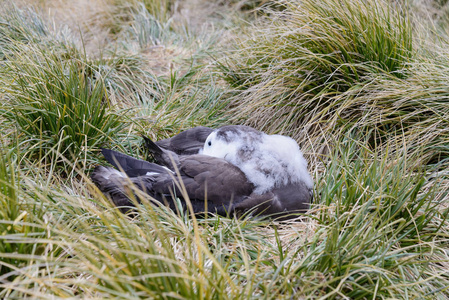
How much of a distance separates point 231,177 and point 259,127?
1.15 metres

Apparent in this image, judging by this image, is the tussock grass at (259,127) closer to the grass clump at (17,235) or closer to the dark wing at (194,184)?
the grass clump at (17,235)

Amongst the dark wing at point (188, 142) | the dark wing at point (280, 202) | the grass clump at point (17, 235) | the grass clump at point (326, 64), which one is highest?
the grass clump at point (326, 64)

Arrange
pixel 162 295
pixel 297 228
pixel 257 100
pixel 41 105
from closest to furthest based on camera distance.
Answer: pixel 162 295 < pixel 297 228 < pixel 41 105 < pixel 257 100

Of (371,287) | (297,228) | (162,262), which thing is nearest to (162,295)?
(162,262)

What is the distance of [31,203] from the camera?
1.99 meters

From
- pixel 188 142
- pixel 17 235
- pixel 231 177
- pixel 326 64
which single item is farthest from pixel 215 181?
pixel 326 64

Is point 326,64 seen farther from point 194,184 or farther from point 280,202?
point 194,184

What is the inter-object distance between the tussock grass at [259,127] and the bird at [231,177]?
0.12 m

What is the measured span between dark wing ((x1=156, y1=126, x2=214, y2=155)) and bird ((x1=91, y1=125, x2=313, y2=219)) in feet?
0.84

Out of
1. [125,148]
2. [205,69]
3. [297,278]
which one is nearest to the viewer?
[297,278]

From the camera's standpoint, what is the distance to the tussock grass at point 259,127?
184 centimetres

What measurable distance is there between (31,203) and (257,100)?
90.0 inches

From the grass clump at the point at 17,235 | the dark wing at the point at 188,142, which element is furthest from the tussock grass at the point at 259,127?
the dark wing at the point at 188,142

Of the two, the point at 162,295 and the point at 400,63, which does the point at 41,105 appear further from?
the point at 400,63
